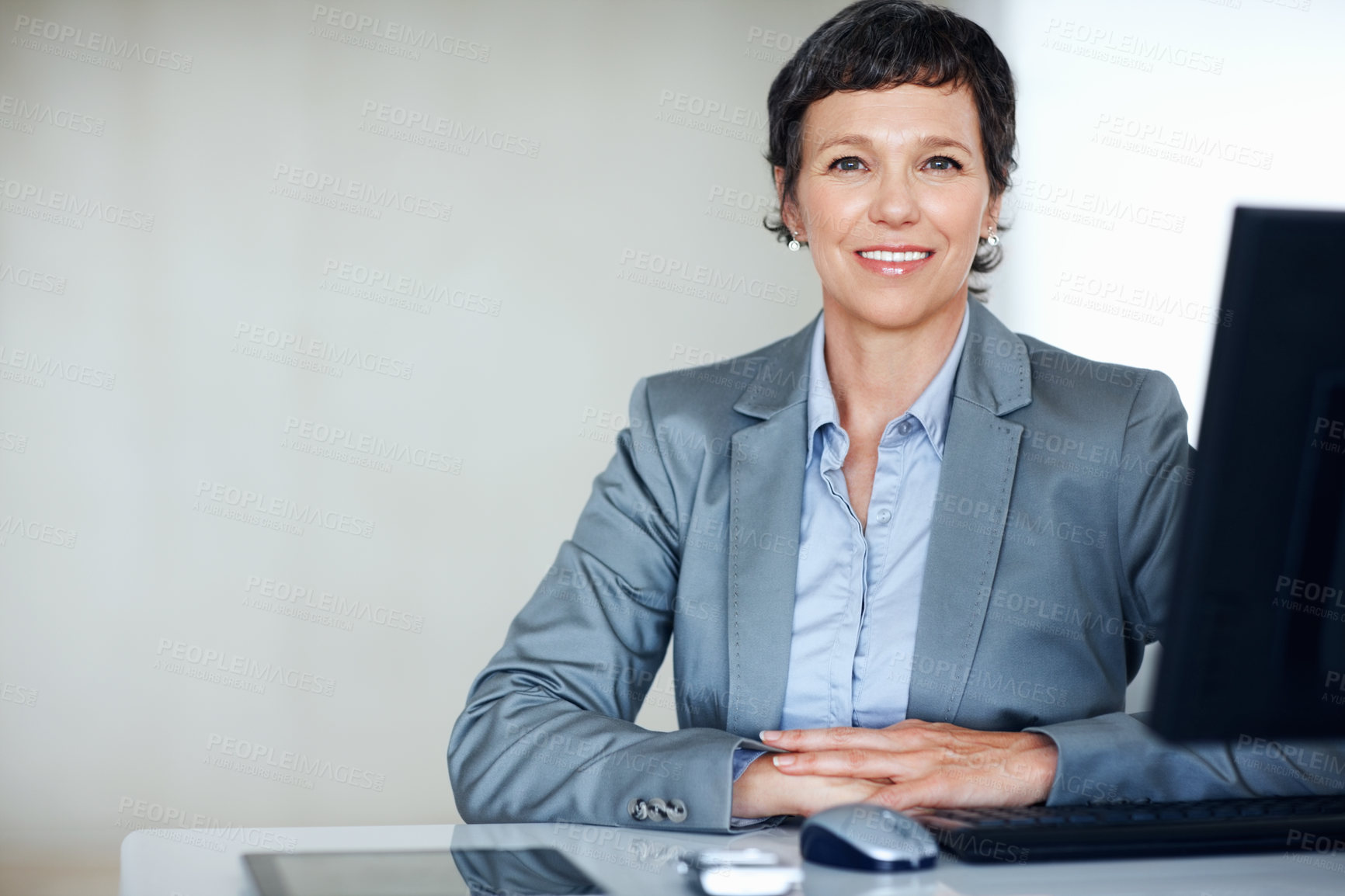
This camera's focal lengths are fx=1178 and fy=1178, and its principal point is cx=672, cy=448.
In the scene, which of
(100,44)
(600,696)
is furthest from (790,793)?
(100,44)

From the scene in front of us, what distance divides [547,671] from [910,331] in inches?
27.9

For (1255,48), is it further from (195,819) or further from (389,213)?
(195,819)

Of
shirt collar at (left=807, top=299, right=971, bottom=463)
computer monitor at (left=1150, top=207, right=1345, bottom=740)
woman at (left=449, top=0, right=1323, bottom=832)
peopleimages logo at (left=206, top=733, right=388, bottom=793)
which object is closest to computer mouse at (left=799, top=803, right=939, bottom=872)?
computer monitor at (left=1150, top=207, right=1345, bottom=740)

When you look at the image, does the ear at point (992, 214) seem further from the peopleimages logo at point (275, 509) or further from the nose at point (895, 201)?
the peopleimages logo at point (275, 509)

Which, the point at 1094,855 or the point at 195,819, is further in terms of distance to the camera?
the point at 195,819

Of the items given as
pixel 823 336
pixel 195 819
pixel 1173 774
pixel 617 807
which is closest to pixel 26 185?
pixel 195 819

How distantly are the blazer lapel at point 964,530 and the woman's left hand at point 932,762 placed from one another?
184 mm

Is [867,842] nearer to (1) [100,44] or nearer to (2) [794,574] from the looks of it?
(2) [794,574]

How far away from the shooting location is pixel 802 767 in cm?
122

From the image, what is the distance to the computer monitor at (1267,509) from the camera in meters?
0.85

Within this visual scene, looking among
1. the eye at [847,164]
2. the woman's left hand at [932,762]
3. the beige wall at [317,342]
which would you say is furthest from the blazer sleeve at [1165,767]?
the beige wall at [317,342]

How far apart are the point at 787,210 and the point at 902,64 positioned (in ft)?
1.06

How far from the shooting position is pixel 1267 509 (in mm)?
872

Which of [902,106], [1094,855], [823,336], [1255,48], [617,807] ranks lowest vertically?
[617,807]
